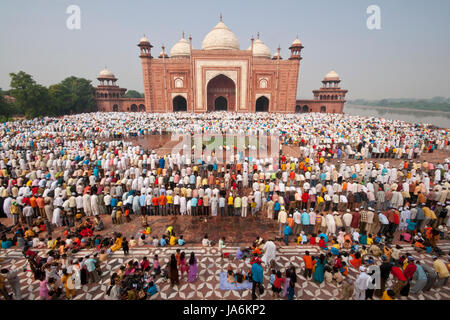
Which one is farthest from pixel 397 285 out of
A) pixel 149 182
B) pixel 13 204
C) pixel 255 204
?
pixel 13 204

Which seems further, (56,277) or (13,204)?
(13,204)

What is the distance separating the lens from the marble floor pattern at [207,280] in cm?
450

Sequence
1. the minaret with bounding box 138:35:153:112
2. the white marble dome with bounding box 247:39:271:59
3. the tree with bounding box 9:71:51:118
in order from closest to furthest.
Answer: the tree with bounding box 9:71:51:118 < the minaret with bounding box 138:35:153:112 < the white marble dome with bounding box 247:39:271:59

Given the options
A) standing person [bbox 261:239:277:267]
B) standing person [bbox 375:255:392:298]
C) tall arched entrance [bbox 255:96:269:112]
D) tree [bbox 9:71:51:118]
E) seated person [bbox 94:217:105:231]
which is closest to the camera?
standing person [bbox 375:255:392:298]

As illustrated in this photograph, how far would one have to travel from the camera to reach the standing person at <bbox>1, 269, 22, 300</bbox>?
4.25 m

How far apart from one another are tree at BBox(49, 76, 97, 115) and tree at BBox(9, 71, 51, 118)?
76.5 inches

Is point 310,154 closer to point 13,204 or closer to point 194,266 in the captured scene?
point 194,266

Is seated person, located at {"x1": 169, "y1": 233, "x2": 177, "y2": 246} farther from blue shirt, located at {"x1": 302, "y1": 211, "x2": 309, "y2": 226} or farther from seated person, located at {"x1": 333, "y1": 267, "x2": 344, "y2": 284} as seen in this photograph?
seated person, located at {"x1": 333, "y1": 267, "x2": 344, "y2": 284}

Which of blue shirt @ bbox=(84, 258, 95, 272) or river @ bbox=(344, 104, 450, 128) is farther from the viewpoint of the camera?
river @ bbox=(344, 104, 450, 128)

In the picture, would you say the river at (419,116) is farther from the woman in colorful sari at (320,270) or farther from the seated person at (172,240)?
the seated person at (172,240)

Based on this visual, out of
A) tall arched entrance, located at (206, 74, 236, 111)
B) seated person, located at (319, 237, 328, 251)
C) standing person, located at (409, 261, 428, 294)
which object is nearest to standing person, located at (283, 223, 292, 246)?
seated person, located at (319, 237, 328, 251)

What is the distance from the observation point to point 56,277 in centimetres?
448
